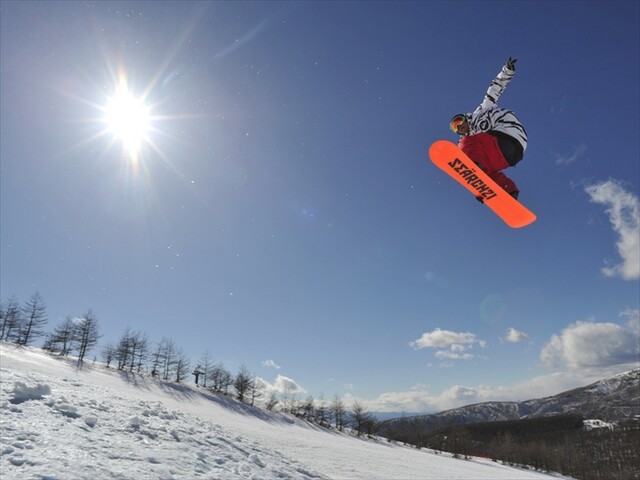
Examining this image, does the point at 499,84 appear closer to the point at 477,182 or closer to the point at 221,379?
the point at 477,182

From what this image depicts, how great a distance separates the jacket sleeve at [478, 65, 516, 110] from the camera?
593cm

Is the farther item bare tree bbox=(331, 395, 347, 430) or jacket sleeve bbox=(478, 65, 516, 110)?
bare tree bbox=(331, 395, 347, 430)

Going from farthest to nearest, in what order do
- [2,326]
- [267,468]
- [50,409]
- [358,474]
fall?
[2,326], [358,474], [267,468], [50,409]

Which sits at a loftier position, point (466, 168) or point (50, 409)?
point (466, 168)

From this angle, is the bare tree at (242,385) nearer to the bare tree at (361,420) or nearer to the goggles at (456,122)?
the bare tree at (361,420)

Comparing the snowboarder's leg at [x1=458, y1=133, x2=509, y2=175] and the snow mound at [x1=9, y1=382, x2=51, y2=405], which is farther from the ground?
the snowboarder's leg at [x1=458, y1=133, x2=509, y2=175]

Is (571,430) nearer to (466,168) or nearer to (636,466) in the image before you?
(636,466)

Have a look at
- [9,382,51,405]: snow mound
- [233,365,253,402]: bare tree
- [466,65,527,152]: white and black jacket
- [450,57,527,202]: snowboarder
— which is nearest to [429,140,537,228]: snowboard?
[450,57,527,202]: snowboarder

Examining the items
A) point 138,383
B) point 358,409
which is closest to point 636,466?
point 358,409

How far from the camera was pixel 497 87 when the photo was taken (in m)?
6.29

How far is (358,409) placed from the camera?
6956 cm

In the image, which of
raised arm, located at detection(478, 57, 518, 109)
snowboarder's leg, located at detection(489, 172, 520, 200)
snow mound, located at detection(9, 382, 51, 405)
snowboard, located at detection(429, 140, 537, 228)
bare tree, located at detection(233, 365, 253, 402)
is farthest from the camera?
bare tree, located at detection(233, 365, 253, 402)

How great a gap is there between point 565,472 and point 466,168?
368 ft

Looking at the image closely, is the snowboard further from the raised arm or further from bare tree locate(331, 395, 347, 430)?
bare tree locate(331, 395, 347, 430)
